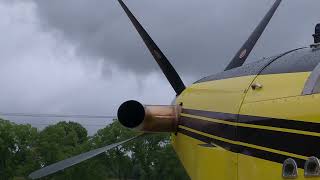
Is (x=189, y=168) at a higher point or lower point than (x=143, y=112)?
lower

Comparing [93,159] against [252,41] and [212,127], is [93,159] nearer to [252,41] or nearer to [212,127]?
[252,41]

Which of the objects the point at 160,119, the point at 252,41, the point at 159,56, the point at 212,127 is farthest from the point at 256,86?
the point at 252,41

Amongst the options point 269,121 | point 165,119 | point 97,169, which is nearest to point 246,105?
point 269,121

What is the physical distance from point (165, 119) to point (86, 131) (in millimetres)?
69708

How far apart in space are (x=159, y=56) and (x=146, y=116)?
1860 millimetres

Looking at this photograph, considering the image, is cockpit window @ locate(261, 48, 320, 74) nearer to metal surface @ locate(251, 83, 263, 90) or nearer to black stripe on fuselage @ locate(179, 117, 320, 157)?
metal surface @ locate(251, 83, 263, 90)

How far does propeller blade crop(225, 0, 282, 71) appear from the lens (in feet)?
39.7

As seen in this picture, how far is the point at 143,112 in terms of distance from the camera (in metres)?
10.4

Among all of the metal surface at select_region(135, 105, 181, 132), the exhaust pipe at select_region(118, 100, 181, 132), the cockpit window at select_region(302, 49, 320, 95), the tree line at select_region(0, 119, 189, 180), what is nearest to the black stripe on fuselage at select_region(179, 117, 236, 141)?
the metal surface at select_region(135, 105, 181, 132)

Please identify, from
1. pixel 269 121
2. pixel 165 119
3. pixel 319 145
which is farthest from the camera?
pixel 165 119

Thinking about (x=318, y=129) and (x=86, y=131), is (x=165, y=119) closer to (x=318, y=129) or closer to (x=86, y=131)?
(x=318, y=129)

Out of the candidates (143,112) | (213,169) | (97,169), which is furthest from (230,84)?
(97,169)

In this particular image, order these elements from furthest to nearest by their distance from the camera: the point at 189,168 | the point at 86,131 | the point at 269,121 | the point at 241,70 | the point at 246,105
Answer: the point at 86,131 < the point at 189,168 < the point at 241,70 < the point at 246,105 < the point at 269,121

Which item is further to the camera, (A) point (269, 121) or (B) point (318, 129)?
(A) point (269, 121)
